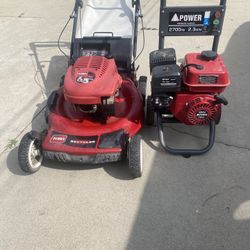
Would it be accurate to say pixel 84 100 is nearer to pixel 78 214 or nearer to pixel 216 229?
pixel 78 214

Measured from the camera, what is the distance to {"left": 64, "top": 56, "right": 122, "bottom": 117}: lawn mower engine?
2631 millimetres

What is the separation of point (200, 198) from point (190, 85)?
88 centimetres

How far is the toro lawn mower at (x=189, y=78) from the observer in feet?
9.14

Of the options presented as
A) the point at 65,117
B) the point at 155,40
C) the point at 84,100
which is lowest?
the point at 155,40

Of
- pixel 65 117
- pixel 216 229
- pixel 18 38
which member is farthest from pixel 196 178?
pixel 18 38

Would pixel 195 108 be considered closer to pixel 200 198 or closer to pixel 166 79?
pixel 166 79

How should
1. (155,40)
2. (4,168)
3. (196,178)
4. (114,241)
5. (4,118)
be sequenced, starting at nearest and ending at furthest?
(114,241)
(196,178)
(4,168)
(4,118)
(155,40)

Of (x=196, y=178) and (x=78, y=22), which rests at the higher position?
(x=78, y=22)

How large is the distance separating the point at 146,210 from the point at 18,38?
3914 millimetres

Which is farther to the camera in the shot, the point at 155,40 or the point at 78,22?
the point at 155,40

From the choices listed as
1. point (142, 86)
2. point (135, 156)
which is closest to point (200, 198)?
point (135, 156)

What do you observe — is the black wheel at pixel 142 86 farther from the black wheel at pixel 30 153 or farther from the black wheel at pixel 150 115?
the black wheel at pixel 30 153

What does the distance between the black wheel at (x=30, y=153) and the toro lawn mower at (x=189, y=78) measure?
3.38 ft

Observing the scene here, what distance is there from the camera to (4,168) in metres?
3.07
